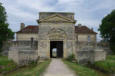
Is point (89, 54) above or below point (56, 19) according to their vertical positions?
below

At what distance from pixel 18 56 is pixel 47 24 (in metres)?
5.74

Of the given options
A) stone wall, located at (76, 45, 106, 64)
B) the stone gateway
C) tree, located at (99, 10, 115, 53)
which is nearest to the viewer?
stone wall, located at (76, 45, 106, 64)

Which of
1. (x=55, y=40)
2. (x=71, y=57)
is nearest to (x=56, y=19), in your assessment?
(x=55, y=40)

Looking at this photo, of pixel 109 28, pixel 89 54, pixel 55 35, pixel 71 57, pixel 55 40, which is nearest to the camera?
pixel 71 57

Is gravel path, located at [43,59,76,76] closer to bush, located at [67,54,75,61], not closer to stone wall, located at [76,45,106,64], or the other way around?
bush, located at [67,54,75,61]

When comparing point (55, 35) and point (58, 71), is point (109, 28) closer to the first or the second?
point (55, 35)

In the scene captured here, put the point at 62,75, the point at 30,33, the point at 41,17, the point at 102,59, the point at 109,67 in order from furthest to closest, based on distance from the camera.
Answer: the point at 30,33
the point at 41,17
the point at 102,59
the point at 109,67
the point at 62,75

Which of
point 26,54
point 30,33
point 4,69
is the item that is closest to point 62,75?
point 4,69

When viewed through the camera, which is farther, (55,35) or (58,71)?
(55,35)

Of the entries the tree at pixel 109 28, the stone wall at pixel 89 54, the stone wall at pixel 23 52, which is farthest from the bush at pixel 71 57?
the tree at pixel 109 28

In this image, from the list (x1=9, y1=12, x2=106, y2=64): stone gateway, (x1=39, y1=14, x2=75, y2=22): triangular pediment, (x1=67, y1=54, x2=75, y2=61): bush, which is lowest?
(x1=67, y1=54, x2=75, y2=61): bush

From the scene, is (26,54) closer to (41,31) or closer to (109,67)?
(41,31)

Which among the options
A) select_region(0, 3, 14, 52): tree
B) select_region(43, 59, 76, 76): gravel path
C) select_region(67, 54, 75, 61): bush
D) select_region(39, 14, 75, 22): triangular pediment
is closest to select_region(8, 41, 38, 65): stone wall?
select_region(39, 14, 75, 22): triangular pediment

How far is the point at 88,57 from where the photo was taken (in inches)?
733
